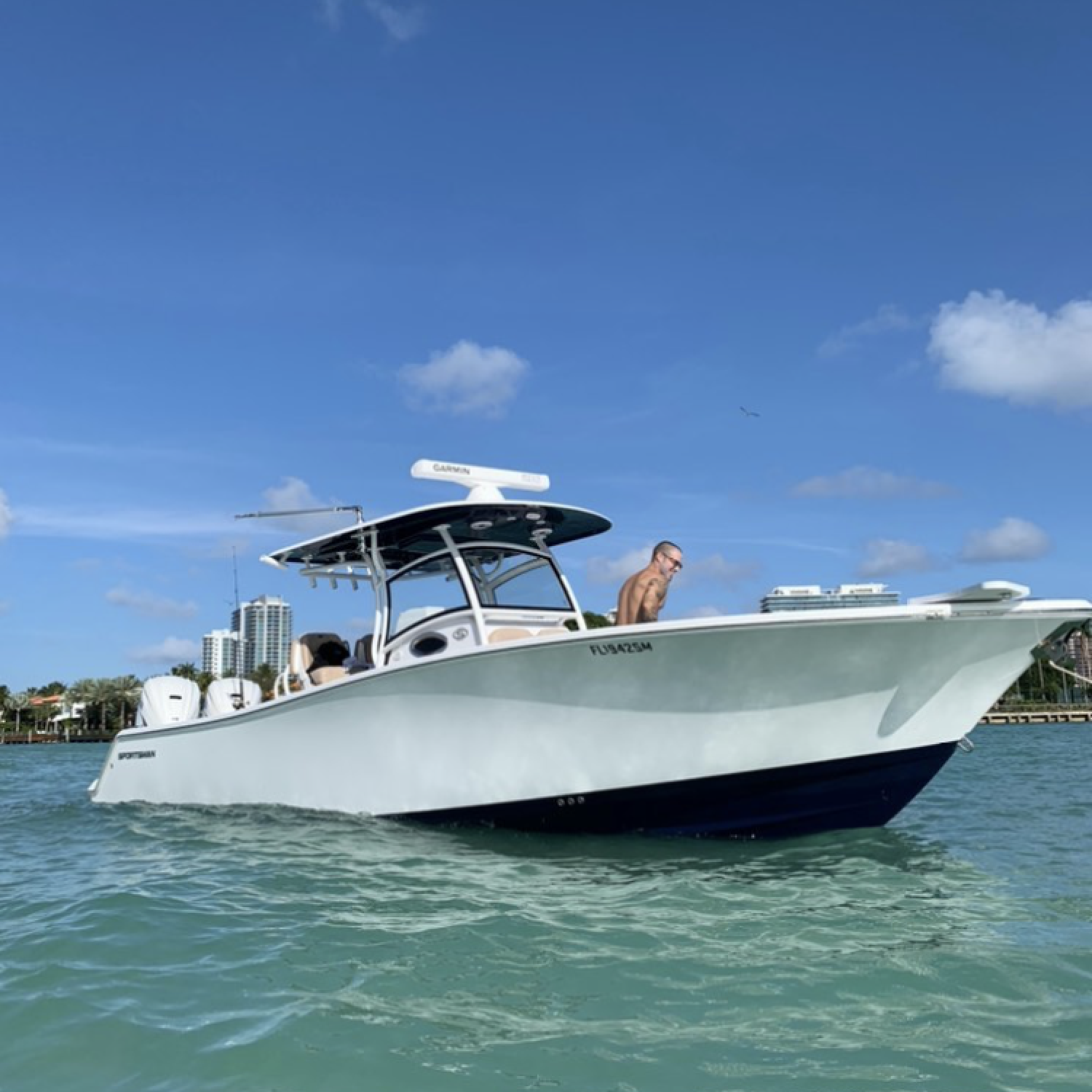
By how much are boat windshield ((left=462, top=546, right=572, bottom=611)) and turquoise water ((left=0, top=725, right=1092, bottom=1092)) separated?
2.20m

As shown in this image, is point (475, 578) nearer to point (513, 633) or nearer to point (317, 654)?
point (513, 633)

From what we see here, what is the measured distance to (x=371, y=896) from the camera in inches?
230

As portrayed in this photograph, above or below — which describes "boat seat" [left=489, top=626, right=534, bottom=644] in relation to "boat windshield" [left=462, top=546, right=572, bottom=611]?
below

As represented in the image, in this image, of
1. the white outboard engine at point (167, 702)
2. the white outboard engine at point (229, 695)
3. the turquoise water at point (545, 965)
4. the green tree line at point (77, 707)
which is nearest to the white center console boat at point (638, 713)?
the turquoise water at point (545, 965)

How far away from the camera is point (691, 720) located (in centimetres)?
703

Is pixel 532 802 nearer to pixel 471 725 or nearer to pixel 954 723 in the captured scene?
pixel 471 725

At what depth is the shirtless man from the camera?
7652mm

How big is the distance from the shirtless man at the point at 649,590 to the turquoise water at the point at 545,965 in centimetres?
167

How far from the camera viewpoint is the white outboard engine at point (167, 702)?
10.7 metres

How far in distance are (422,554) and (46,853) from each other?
402 cm

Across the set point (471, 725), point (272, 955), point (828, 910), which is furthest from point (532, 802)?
point (272, 955)

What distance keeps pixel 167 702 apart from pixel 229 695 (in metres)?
0.64

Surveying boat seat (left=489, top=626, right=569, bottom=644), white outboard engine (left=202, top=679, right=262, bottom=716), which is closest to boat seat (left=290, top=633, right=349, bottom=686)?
white outboard engine (left=202, top=679, right=262, bottom=716)

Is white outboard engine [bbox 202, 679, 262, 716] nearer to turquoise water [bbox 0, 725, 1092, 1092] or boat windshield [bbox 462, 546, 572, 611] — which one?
turquoise water [bbox 0, 725, 1092, 1092]
